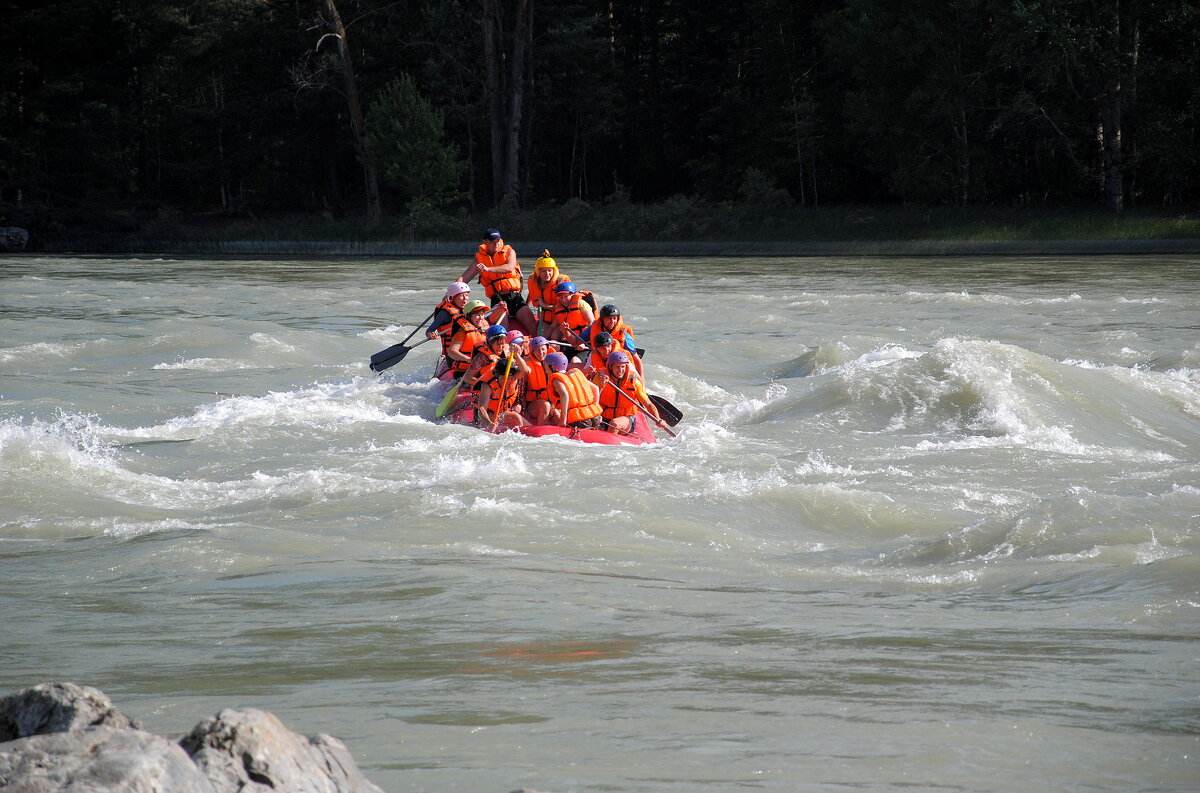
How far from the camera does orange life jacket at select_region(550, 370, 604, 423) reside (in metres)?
9.63

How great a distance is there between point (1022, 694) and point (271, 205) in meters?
45.7

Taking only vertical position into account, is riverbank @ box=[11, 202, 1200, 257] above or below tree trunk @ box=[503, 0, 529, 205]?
below

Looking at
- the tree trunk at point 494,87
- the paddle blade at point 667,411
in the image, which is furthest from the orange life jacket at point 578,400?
the tree trunk at point 494,87

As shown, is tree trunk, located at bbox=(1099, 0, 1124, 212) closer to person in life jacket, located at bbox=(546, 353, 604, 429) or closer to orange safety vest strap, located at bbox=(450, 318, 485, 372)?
orange safety vest strap, located at bbox=(450, 318, 485, 372)

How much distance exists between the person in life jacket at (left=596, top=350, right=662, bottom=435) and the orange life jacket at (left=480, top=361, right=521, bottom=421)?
0.67 meters

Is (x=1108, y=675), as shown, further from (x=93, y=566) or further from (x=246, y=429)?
(x=246, y=429)

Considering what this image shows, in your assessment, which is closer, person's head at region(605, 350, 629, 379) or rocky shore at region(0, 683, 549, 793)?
rocky shore at region(0, 683, 549, 793)

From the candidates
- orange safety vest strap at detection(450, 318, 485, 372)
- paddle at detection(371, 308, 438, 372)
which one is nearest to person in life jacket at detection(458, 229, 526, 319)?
paddle at detection(371, 308, 438, 372)

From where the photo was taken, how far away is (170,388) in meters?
12.6

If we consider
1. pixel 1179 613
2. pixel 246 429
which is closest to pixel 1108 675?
pixel 1179 613

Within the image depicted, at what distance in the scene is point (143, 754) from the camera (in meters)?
2.32

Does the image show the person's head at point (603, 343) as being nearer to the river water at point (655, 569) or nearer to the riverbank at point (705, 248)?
the river water at point (655, 569)

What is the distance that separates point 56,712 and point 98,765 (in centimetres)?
35

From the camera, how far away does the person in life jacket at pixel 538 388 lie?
32.2 ft
